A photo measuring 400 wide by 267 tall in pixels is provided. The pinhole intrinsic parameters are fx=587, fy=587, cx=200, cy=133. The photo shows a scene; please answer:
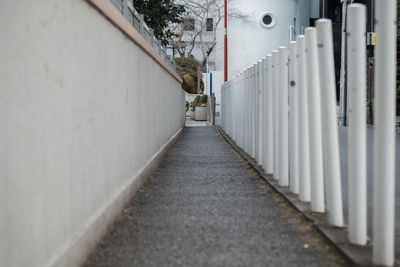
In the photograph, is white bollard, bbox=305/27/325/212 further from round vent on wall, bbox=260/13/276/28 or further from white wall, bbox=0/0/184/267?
round vent on wall, bbox=260/13/276/28

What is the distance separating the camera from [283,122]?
22.5 feet

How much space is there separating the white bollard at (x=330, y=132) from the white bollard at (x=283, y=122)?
2.13 m

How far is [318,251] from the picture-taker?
4.11 meters

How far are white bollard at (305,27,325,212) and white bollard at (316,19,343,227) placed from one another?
428 mm

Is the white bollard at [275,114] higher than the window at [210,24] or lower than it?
lower

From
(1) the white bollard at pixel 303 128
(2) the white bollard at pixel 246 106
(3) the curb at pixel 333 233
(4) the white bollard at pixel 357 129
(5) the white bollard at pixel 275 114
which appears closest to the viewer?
(3) the curb at pixel 333 233

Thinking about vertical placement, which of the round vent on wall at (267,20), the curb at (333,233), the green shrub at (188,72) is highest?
the round vent on wall at (267,20)

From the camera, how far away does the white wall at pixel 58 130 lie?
2617 millimetres

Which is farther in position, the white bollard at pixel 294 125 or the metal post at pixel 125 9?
the metal post at pixel 125 9

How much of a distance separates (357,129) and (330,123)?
26.1 inches

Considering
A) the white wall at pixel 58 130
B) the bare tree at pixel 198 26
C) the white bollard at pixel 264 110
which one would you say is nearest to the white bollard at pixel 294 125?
the white wall at pixel 58 130

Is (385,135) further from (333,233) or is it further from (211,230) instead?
(211,230)

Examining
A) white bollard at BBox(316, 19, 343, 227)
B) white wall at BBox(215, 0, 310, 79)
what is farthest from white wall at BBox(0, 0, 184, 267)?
white wall at BBox(215, 0, 310, 79)

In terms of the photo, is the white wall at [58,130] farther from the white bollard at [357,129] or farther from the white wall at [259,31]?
the white wall at [259,31]
